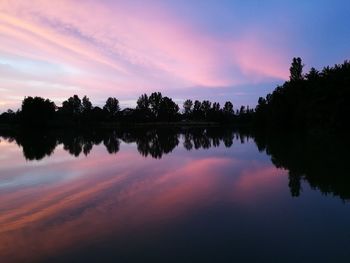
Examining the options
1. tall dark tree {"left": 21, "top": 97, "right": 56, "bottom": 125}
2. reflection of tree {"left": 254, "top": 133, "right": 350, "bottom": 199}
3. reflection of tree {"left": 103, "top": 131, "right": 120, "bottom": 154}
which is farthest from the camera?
tall dark tree {"left": 21, "top": 97, "right": 56, "bottom": 125}

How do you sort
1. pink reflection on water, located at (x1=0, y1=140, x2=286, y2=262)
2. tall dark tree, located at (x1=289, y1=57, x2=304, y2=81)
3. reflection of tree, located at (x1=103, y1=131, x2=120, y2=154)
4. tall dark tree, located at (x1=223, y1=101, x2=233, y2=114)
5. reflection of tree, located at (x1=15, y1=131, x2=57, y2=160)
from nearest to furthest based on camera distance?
pink reflection on water, located at (x1=0, y1=140, x2=286, y2=262)
reflection of tree, located at (x1=15, y1=131, x2=57, y2=160)
reflection of tree, located at (x1=103, y1=131, x2=120, y2=154)
tall dark tree, located at (x1=289, y1=57, x2=304, y2=81)
tall dark tree, located at (x1=223, y1=101, x2=233, y2=114)

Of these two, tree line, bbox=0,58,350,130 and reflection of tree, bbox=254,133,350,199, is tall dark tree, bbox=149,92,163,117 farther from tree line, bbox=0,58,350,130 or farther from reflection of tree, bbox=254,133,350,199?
reflection of tree, bbox=254,133,350,199

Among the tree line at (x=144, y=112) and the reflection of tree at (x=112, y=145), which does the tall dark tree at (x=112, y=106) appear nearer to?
the tree line at (x=144, y=112)

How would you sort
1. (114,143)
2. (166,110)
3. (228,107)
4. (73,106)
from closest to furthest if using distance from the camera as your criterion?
(114,143) → (73,106) → (166,110) → (228,107)

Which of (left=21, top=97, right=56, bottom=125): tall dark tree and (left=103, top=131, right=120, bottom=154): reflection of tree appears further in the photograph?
(left=21, top=97, right=56, bottom=125): tall dark tree

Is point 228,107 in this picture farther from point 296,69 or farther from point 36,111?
point 296,69

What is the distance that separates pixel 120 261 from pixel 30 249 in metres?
1.77

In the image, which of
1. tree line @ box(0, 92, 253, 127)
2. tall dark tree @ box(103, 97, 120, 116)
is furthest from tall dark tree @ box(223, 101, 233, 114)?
tall dark tree @ box(103, 97, 120, 116)

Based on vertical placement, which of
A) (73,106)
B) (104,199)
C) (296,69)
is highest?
(296,69)

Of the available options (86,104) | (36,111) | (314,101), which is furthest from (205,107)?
(314,101)

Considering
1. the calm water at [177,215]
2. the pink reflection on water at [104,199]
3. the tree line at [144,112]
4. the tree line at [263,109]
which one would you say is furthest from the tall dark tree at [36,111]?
the calm water at [177,215]

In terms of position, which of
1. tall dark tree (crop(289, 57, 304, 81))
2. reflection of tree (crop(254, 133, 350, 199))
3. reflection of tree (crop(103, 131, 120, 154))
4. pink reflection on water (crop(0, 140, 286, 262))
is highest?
tall dark tree (crop(289, 57, 304, 81))

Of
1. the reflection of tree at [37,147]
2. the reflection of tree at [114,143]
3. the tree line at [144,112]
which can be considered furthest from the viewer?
the tree line at [144,112]

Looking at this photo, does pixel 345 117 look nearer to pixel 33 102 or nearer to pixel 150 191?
pixel 150 191
